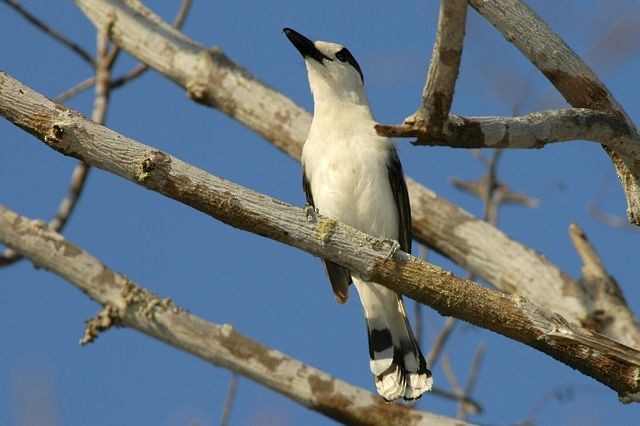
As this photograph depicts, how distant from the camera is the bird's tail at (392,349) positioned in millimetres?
5527

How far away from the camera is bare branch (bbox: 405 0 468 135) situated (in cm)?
348

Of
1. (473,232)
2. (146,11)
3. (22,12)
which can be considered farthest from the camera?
(146,11)

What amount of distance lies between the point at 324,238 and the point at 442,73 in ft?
2.74

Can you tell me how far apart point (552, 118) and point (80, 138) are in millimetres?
1832

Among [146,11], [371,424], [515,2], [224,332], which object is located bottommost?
[371,424]

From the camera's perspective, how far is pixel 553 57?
414 cm

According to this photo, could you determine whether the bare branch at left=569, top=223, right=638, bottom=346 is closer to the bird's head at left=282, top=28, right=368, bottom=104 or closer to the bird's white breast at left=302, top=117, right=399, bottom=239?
the bird's white breast at left=302, top=117, right=399, bottom=239

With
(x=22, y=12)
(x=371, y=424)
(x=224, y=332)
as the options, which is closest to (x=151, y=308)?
(x=224, y=332)

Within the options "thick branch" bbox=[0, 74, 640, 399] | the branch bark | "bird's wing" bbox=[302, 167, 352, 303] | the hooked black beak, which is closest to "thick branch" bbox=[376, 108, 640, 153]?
"thick branch" bbox=[0, 74, 640, 399]

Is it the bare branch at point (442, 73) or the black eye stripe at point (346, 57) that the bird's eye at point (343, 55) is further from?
the bare branch at point (442, 73)

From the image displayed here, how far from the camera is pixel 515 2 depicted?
408cm

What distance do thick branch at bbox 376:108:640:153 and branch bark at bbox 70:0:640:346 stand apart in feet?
6.14

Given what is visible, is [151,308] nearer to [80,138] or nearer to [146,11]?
[80,138]

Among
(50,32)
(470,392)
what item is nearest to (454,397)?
(470,392)
